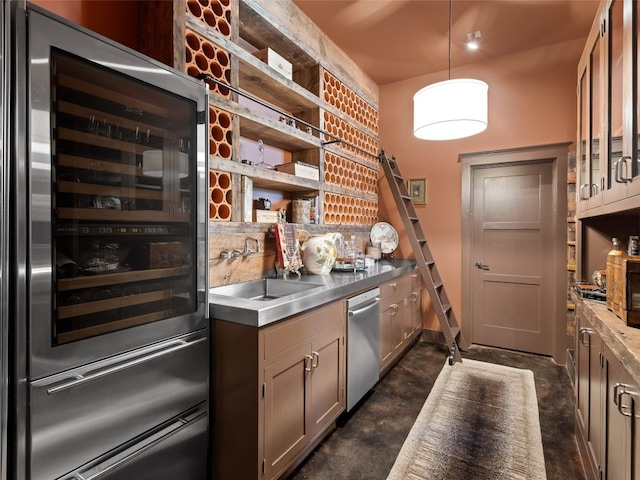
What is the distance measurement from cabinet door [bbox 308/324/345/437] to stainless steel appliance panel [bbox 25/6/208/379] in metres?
0.71

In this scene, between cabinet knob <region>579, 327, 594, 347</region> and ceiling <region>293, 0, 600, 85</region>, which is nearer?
cabinet knob <region>579, 327, 594, 347</region>

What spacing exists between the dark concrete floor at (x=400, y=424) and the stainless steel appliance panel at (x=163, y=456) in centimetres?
60

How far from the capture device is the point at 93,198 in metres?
1.21

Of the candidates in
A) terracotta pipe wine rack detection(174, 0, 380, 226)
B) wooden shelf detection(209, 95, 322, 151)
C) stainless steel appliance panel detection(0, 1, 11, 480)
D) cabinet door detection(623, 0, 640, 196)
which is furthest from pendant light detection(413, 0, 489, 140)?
stainless steel appliance panel detection(0, 1, 11, 480)

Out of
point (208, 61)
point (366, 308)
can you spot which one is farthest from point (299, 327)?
point (208, 61)

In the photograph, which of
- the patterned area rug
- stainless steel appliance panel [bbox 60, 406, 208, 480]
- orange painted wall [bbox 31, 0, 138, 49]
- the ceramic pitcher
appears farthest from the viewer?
the ceramic pitcher

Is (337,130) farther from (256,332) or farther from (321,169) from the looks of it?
(256,332)

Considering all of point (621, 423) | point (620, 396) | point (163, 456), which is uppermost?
point (620, 396)

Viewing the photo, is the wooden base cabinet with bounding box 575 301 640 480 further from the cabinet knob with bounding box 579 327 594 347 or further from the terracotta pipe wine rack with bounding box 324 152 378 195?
the terracotta pipe wine rack with bounding box 324 152 378 195

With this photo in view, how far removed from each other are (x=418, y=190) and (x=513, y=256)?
1.29 metres

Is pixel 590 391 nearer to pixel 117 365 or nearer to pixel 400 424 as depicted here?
pixel 400 424

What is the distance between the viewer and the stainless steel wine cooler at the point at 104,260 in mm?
1004

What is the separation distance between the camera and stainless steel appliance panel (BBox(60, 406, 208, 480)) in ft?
3.98

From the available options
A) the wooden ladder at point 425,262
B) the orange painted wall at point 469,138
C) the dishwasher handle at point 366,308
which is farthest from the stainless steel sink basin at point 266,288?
the orange painted wall at point 469,138
